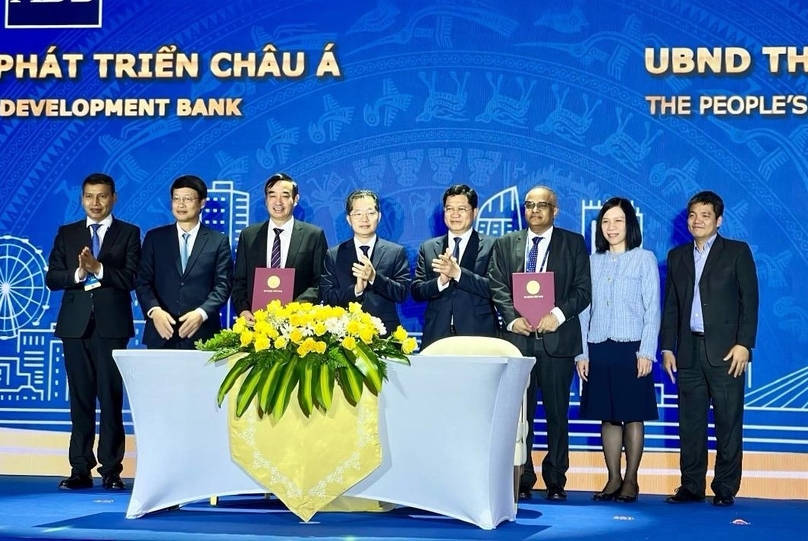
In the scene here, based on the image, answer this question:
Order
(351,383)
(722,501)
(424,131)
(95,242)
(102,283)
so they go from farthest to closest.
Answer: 1. (424,131)
2. (95,242)
3. (102,283)
4. (722,501)
5. (351,383)

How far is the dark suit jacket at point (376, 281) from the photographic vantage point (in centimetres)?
556

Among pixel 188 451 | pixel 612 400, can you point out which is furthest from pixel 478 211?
pixel 188 451

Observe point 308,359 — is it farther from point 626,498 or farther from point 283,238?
point 626,498

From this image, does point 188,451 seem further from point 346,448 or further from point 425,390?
Answer: point 425,390

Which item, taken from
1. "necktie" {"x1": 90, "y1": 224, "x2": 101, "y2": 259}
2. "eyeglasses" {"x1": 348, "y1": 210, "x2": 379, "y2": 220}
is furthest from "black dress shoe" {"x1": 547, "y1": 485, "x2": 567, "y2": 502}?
"necktie" {"x1": 90, "y1": 224, "x2": 101, "y2": 259}

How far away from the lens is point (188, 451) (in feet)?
14.3

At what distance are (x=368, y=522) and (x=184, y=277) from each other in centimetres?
188

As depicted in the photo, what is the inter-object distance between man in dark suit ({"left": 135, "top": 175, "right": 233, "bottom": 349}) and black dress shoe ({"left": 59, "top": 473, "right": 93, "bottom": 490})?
78 cm

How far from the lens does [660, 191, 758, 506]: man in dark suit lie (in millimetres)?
5406

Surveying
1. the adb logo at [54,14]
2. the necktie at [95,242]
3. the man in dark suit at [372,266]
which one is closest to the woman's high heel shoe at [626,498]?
the man in dark suit at [372,266]

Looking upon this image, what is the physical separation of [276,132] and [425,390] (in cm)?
267

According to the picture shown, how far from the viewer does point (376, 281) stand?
5.53m

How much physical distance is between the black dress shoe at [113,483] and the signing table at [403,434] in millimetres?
1236

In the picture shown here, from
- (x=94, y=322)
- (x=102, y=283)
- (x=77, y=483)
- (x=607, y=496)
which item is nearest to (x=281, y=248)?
(x=102, y=283)
